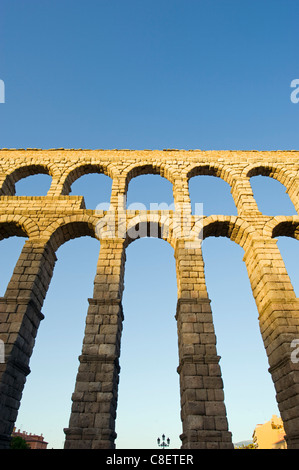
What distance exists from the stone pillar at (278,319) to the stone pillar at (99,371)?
4864 mm

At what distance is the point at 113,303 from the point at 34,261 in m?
3.52

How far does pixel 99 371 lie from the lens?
8258 millimetres

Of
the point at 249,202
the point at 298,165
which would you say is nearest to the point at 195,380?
the point at 249,202

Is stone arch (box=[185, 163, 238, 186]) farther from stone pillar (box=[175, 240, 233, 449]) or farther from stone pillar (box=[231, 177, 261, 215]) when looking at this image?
stone pillar (box=[175, 240, 233, 449])

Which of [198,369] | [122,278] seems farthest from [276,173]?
[198,369]

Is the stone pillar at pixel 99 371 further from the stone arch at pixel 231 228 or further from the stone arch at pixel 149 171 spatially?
the stone arch at pixel 149 171

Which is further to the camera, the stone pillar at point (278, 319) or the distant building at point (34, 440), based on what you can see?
the distant building at point (34, 440)

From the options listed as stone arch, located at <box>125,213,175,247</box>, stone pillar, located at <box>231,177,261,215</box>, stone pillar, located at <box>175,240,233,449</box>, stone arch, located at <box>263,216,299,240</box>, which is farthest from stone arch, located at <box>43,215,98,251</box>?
stone arch, located at <box>263,216,299,240</box>

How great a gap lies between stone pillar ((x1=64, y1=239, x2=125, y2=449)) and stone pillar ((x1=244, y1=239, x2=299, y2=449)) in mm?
4864

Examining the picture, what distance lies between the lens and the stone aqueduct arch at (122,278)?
25.7 feet

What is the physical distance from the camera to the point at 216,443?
723 cm

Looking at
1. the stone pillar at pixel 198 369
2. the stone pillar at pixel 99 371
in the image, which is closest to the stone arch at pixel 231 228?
the stone pillar at pixel 198 369

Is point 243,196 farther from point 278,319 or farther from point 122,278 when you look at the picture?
point 122,278

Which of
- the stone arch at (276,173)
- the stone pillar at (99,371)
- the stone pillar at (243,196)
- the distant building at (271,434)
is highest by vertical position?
the stone arch at (276,173)
